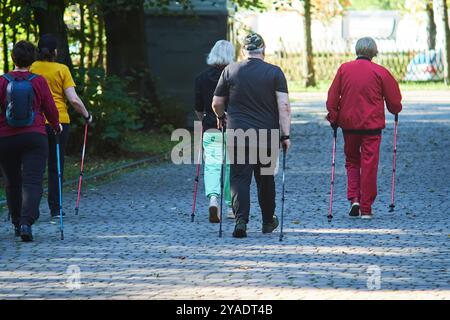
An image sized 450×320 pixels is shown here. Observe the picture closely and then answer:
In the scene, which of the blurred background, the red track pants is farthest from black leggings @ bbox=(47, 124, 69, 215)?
the blurred background

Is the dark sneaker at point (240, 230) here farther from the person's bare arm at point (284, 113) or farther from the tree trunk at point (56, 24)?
the tree trunk at point (56, 24)

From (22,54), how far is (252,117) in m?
2.25

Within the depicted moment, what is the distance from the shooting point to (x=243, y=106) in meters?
12.7

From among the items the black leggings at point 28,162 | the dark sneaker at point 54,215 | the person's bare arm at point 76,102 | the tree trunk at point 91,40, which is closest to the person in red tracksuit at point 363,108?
the person's bare arm at point 76,102

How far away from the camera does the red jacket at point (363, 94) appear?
14.2m

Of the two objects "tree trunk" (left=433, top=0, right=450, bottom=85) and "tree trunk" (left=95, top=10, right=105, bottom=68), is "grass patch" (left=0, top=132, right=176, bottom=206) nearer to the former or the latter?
"tree trunk" (left=95, top=10, right=105, bottom=68)

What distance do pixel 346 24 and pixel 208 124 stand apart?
7021 cm

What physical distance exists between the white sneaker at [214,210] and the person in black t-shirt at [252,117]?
1025 mm

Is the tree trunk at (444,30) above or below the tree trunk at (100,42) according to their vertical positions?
below

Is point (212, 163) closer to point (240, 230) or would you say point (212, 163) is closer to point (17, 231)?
point (240, 230)

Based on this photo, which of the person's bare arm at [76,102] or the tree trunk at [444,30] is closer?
the person's bare arm at [76,102]

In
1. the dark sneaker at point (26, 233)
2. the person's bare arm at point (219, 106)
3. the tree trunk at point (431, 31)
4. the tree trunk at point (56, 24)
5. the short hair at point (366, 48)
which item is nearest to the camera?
the dark sneaker at point (26, 233)

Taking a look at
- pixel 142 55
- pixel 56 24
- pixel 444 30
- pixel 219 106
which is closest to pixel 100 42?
pixel 142 55
